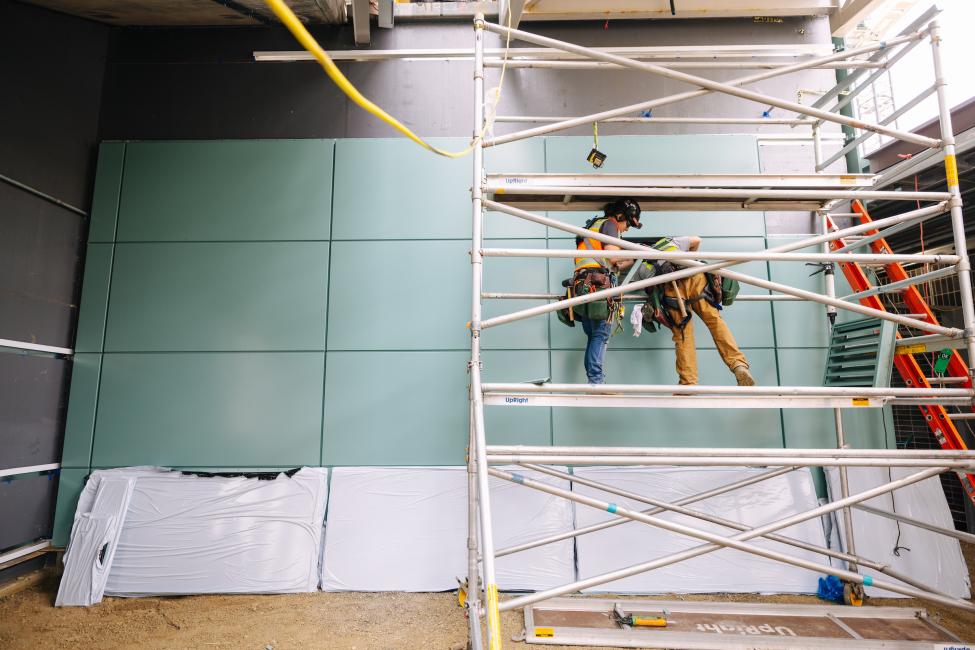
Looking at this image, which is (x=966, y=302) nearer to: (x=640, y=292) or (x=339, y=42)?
(x=640, y=292)

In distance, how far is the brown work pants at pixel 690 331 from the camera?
10.6 ft

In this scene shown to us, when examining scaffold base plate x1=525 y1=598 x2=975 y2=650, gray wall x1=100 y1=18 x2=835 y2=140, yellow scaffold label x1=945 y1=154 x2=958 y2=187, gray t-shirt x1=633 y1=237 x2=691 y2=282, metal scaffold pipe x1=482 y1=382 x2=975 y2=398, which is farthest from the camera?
gray wall x1=100 y1=18 x2=835 y2=140

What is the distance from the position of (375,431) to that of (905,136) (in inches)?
167

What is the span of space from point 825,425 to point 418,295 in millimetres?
3729

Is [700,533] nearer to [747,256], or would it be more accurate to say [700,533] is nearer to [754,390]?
[754,390]

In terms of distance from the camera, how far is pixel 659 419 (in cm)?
409

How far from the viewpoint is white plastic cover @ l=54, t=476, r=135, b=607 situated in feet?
11.7

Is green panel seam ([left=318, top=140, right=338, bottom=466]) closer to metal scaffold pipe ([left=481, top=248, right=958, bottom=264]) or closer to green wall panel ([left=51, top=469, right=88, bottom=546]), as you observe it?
green wall panel ([left=51, top=469, right=88, bottom=546])

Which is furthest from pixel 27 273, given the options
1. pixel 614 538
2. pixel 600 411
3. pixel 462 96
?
pixel 614 538

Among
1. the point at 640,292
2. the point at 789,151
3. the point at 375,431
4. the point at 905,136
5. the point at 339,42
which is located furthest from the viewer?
the point at 339,42

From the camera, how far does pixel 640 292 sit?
3703 mm

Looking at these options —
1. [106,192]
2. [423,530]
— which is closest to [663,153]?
[423,530]

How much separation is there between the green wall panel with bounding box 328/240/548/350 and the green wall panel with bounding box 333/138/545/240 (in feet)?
0.42

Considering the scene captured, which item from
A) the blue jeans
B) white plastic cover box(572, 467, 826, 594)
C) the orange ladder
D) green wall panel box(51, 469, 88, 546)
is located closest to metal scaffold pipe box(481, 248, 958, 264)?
the orange ladder
